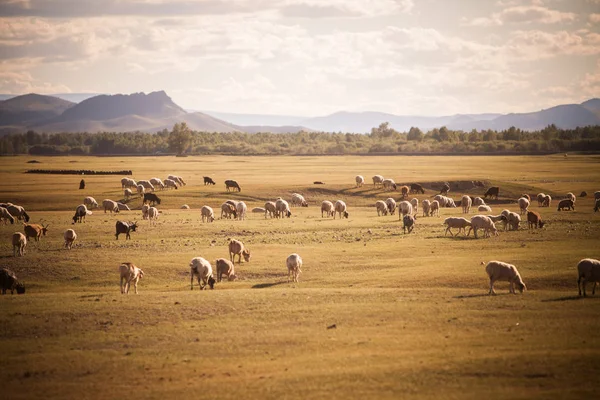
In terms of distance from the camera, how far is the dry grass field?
56.1ft

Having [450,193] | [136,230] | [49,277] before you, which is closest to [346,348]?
[49,277]

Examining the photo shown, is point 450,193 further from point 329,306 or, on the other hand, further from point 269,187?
point 329,306

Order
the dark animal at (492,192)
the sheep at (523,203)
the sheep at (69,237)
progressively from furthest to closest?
the dark animal at (492,192) < the sheep at (523,203) < the sheep at (69,237)

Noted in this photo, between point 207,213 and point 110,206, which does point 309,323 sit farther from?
point 110,206

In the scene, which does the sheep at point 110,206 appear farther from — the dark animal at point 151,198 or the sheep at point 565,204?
the sheep at point 565,204

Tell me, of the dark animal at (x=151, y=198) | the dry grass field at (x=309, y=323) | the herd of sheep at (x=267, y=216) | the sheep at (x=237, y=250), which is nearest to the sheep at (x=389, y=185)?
the herd of sheep at (x=267, y=216)

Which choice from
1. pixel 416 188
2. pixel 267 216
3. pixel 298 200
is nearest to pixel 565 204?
pixel 416 188

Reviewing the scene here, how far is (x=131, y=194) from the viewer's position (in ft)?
238

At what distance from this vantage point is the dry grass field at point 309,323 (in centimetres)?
1711

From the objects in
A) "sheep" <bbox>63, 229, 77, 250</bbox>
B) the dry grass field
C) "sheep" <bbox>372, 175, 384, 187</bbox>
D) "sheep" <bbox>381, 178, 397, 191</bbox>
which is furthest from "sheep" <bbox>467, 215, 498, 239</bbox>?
"sheep" <bbox>372, 175, 384, 187</bbox>

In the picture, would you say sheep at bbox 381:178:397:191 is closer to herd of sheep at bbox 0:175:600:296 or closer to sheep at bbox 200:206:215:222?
herd of sheep at bbox 0:175:600:296

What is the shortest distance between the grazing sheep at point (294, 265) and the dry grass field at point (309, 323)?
64 cm

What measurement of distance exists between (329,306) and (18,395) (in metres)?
11.5

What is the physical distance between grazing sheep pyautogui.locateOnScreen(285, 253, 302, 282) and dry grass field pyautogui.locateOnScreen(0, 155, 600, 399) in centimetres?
64
